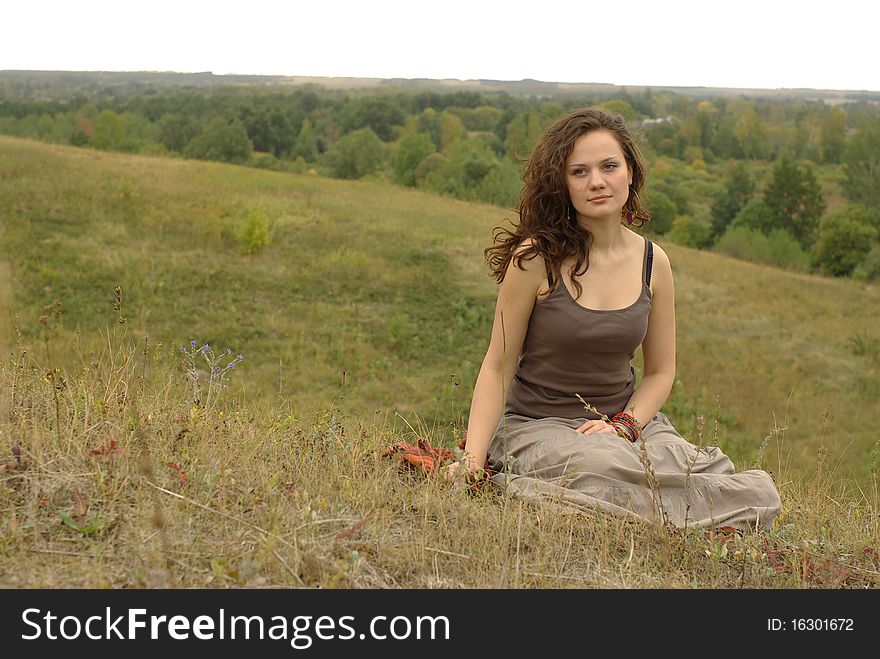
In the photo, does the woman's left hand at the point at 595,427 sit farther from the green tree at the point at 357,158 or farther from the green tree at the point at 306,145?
the green tree at the point at 306,145

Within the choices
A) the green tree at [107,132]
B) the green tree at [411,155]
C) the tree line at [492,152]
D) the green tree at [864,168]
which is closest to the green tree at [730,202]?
the tree line at [492,152]

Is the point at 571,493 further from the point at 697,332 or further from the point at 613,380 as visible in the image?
the point at 697,332

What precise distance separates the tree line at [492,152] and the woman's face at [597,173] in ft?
105

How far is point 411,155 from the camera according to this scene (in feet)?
219

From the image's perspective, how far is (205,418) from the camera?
3705 millimetres

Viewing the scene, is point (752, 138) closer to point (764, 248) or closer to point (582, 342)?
point (764, 248)

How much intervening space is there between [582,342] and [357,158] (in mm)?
66632

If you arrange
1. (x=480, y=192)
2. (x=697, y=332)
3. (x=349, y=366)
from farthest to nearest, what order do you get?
1. (x=480, y=192)
2. (x=697, y=332)
3. (x=349, y=366)

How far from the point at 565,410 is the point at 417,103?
385 ft

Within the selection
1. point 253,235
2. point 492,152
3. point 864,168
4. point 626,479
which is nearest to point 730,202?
point 864,168

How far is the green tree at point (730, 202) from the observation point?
245ft

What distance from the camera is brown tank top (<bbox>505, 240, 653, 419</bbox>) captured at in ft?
12.0

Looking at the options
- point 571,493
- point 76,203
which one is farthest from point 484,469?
point 76,203

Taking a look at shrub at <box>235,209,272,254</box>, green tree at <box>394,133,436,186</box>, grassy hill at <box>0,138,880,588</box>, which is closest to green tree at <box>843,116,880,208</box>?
green tree at <box>394,133,436,186</box>
